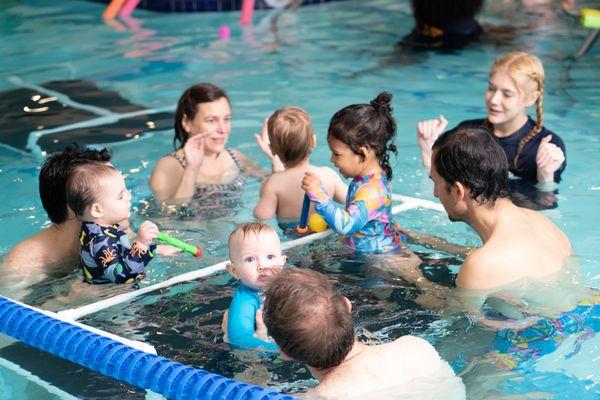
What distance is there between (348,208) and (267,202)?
81 cm

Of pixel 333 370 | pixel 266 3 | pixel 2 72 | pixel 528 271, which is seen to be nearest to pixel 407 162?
pixel 528 271

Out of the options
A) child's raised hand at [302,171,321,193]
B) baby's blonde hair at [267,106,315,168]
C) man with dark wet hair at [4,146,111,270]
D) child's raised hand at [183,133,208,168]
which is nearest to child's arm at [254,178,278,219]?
baby's blonde hair at [267,106,315,168]

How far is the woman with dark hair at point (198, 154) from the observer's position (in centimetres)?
567

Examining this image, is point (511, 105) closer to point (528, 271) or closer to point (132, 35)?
point (528, 271)

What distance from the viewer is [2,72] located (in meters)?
9.48

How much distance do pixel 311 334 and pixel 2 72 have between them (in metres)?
7.41

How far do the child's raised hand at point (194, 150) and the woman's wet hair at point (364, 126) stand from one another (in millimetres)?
1193

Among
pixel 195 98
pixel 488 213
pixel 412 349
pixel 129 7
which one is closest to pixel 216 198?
pixel 195 98

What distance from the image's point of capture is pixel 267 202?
5309 mm

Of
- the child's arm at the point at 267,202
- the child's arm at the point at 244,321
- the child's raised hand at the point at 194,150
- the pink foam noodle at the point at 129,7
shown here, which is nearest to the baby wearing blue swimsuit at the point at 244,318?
the child's arm at the point at 244,321

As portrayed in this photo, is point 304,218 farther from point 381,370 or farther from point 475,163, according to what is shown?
point 381,370

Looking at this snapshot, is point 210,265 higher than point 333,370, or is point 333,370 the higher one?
point 333,370

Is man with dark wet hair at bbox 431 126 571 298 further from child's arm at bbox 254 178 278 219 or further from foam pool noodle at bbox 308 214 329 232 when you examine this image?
child's arm at bbox 254 178 278 219

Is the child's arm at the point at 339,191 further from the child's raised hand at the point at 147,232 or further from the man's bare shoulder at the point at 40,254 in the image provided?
the man's bare shoulder at the point at 40,254
